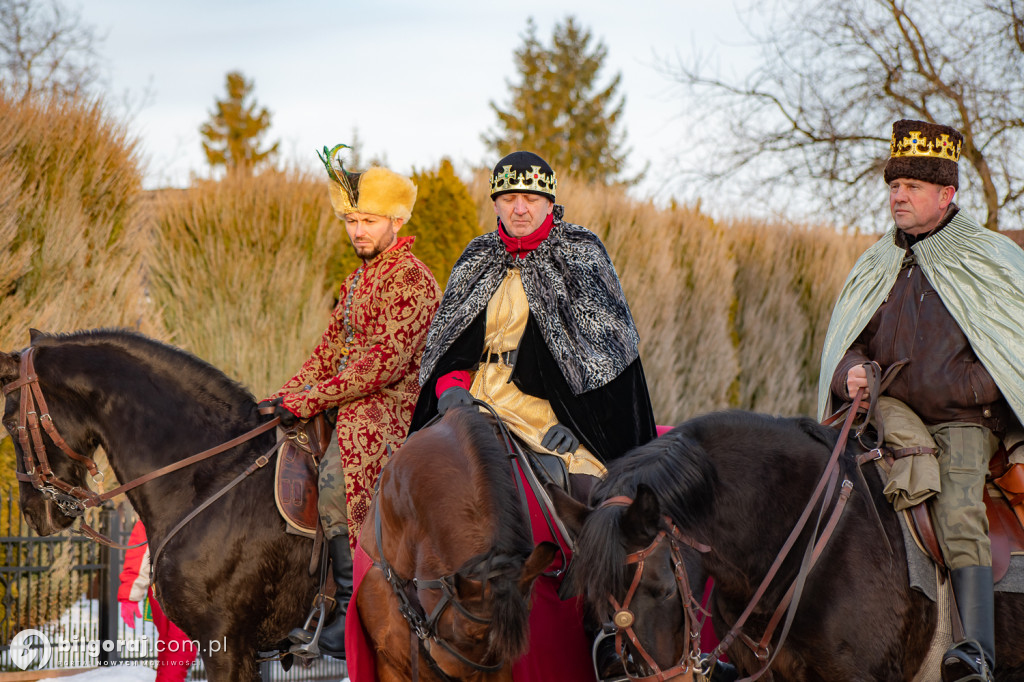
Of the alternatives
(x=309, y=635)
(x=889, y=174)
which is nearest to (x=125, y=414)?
(x=309, y=635)

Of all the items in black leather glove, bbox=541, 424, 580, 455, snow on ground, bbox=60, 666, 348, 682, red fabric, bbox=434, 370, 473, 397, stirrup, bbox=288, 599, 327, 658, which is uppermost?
red fabric, bbox=434, 370, 473, 397

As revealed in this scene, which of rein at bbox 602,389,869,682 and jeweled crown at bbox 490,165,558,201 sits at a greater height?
jeweled crown at bbox 490,165,558,201

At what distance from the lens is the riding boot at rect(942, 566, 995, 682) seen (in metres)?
3.11

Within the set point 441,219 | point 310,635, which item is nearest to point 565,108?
point 441,219

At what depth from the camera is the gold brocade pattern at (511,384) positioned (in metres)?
3.75

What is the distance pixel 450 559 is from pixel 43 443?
208 cm

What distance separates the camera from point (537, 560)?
2848mm

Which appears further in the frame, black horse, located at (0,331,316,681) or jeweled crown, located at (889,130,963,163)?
black horse, located at (0,331,316,681)

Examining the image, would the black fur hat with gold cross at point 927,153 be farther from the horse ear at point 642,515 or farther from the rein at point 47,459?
the rein at point 47,459

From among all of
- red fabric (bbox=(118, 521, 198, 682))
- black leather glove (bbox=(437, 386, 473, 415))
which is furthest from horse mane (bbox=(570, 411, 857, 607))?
red fabric (bbox=(118, 521, 198, 682))

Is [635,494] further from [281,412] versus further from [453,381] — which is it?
[281,412]

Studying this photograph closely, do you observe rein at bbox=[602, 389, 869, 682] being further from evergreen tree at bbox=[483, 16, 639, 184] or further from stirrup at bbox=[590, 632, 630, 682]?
evergreen tree at bbox=[483, 16, 639, 184]

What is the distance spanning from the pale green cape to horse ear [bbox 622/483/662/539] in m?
1.46

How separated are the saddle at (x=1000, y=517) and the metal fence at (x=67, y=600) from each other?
15.5ft
